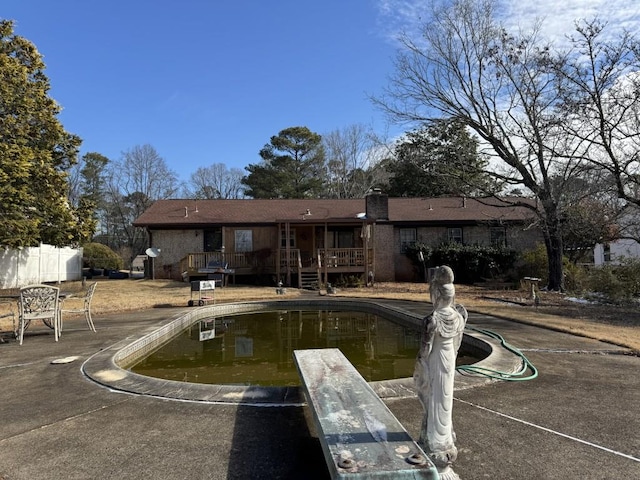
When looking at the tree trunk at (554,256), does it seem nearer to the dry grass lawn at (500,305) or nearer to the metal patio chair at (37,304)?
the dry grass lawn at (500,305)

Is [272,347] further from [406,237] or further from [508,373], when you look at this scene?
[406,237]

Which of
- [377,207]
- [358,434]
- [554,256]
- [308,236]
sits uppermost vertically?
[377,207]

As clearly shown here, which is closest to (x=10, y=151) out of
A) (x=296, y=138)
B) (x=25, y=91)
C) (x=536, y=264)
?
(x=25, y=91)

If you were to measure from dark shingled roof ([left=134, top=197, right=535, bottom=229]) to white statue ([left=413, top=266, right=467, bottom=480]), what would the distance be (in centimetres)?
1852

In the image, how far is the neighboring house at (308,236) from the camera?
20.5m

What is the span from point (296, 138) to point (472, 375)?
35.7 meters

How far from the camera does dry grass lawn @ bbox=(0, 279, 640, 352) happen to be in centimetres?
828

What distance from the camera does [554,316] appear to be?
997 cm

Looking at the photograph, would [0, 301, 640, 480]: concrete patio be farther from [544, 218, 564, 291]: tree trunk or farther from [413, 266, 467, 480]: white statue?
[544, 218, 564, 291]: tree trunk

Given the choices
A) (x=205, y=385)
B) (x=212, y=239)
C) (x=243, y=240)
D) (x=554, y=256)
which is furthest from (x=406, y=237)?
(x=205, y=385)

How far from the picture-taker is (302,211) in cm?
2356

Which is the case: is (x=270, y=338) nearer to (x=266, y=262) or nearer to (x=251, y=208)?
(x=266, y=262)

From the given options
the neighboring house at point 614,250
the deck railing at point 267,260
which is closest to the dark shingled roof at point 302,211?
the deck railing at point 267,260

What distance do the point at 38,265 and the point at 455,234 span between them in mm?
22157
